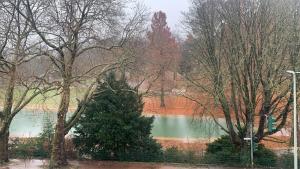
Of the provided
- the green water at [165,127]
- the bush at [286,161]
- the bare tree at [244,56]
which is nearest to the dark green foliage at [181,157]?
the bare tree at [244,56]

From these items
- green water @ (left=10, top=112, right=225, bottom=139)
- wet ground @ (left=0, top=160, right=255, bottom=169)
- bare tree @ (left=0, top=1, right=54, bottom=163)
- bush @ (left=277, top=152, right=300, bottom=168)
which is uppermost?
bare tree @ (left=0, top=1, right=54, bottom=163)

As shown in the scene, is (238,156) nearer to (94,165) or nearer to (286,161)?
(286,161)

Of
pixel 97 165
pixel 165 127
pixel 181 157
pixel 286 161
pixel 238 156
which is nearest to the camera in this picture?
pixel 97 165

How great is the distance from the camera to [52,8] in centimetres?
2625

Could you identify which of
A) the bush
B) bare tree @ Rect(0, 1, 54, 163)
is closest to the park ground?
bare tree @ Rect(0, 1, 54, 163)

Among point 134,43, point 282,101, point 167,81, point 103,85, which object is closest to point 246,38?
point 282,101

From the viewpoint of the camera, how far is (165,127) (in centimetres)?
5388

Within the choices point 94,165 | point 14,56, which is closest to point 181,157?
point 94,165

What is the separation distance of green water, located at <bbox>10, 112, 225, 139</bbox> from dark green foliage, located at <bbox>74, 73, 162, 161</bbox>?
1019cm

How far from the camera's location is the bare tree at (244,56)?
91.1ft

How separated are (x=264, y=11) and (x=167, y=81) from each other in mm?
31757

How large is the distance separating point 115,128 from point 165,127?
80.1ft

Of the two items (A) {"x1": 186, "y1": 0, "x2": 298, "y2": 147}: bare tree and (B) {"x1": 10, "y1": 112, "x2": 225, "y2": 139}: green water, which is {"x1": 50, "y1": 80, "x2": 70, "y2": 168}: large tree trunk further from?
(B) {"x1": 10, "y1": 112, "x2": 225, "y2": 139}: green water

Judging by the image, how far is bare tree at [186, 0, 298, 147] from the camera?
2777cm
